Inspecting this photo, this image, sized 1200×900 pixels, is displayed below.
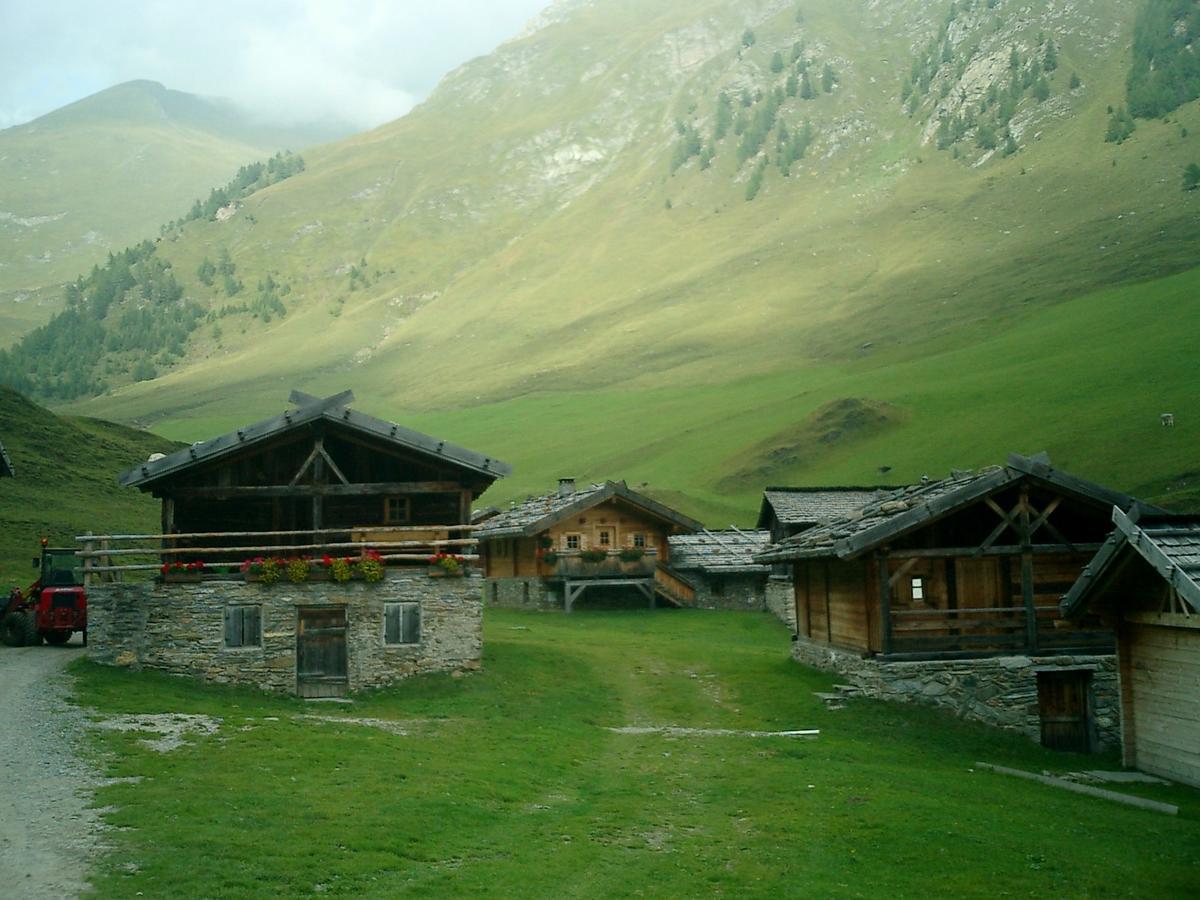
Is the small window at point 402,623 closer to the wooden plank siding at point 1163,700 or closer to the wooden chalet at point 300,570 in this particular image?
the wooden chalet at point 300,570

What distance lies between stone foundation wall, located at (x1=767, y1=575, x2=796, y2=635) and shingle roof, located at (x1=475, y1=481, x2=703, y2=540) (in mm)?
5152

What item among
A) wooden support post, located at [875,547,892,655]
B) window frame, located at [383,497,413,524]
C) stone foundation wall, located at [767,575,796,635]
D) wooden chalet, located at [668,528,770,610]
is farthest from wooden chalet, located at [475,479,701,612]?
wooden support post, located at [875,547,892,655]

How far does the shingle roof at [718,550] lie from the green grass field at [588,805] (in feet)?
91.9

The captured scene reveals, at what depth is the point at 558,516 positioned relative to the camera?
190ft

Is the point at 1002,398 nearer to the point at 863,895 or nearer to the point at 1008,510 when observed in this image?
the point at 1008,510

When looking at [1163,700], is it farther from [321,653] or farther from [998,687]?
[321,653]

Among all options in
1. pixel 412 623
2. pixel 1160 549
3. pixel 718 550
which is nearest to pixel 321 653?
pixel 412 623

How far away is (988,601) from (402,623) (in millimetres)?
→ 15658

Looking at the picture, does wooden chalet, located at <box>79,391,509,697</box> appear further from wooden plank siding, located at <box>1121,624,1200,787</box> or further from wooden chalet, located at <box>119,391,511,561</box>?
wooden plank siding, located at <box>1121,624,1200,787</box>

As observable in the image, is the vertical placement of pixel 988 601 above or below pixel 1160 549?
below

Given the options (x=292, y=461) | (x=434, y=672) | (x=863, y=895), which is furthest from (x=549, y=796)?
(x=292, y=461)

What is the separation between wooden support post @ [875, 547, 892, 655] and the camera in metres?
30.5

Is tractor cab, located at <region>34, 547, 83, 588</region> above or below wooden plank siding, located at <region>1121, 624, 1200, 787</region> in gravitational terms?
above

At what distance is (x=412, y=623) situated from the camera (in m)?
31.2
